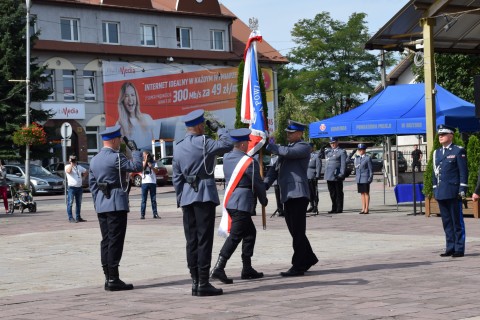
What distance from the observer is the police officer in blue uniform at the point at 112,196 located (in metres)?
10.6

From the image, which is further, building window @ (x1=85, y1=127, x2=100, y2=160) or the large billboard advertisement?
the large billboard advertisement

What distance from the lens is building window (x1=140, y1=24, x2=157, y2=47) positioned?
61344 mm

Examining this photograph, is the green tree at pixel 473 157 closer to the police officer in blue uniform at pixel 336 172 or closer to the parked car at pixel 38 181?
the police officer in blue uniform at pixel 336 172

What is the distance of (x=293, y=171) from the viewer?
11461 mm

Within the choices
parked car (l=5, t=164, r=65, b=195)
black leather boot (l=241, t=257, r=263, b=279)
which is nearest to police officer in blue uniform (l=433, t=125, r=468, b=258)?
black leather boot (l=241, t=257, r=263, b=279)

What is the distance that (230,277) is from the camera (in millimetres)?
11445

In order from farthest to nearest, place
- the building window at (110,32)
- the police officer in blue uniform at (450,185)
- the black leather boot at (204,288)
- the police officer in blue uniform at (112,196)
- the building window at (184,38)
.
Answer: the building window at (184,38) → the building window at (110,32) → the police officer in blue uniform at (450,185) → the police officer in blue uniform at (112,196) → the black leather boot at (204,288)

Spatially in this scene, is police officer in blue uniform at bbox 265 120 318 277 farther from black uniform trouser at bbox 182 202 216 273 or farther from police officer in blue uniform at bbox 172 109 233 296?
black uniform trouser at bbox 182 202 216 273

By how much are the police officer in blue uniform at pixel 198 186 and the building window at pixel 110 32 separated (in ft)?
164

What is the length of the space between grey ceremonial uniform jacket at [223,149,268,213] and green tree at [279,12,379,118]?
77955 millimetres

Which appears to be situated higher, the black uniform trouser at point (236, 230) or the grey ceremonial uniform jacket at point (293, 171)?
the grey ceremonial uniform jacket at point (293, 171)

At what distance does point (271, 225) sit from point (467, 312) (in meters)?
12.3

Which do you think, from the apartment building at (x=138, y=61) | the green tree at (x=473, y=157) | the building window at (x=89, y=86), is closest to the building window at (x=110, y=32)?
the apartment building at (x=138, y=61)

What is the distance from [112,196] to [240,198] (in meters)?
1.44
